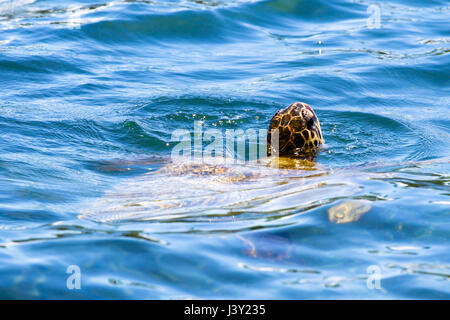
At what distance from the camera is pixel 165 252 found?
13.7ft

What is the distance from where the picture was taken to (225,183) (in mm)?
5801

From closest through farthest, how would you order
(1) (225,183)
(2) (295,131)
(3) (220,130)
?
(1) (225,183), (2) (295,131), (3) (220,130)

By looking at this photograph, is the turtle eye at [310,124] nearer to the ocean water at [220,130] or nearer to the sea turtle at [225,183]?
the sea turtle at [225,183]

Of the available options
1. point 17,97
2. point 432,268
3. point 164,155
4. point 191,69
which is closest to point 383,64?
point 191,69

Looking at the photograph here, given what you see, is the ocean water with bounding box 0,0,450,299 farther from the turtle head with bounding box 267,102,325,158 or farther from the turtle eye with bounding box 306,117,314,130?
the turtle eye with bounding box 306,117,314,130

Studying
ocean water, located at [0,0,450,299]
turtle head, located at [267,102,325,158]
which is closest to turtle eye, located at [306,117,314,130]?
turtle head, located at [267,102,325,158]

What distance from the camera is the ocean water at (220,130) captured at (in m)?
3.96

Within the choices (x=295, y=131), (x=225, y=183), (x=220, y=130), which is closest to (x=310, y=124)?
(x=295, y=131)

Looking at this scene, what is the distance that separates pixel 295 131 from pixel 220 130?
1.75 meters

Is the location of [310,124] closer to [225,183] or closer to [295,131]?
[295,131]

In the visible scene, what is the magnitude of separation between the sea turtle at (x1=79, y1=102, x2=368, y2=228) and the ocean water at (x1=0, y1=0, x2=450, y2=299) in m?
0.03

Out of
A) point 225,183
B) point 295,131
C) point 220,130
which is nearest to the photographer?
point 225,183
